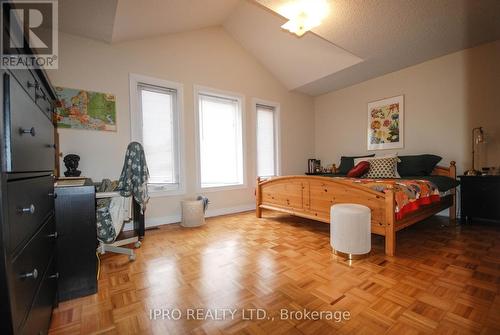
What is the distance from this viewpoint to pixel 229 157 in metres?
4.09

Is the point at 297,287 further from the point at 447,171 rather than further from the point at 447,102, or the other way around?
the point at 447,102

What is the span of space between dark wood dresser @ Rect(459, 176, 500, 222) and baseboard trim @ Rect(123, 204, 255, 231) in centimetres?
321

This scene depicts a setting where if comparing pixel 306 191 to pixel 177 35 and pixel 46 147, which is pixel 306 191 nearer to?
pixel 46 147

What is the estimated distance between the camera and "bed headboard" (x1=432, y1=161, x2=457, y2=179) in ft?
10.6

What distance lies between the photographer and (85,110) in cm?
271

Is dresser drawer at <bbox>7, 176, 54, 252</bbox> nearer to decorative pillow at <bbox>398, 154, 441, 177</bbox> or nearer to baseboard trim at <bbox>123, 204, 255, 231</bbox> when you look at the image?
baseboard trim at <bbox>123, 204, 255, 231</bbox>

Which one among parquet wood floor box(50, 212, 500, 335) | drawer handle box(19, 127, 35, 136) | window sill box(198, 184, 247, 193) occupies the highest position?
drawer handle box(19, 127, 35, 136)

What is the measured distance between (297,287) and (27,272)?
146 centimetres

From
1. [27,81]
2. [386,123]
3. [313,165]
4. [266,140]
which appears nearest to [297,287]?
[27,81]

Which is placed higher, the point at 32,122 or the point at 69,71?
the point at 69,71

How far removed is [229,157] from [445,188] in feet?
10.5

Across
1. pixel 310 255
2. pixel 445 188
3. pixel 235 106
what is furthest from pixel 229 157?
pixel 445 188

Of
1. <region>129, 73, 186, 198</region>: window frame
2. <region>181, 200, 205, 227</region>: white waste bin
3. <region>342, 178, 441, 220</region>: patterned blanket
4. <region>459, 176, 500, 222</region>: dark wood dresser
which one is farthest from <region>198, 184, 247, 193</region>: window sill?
<region>459, 176, 500, 222</region>: dark wood dresser

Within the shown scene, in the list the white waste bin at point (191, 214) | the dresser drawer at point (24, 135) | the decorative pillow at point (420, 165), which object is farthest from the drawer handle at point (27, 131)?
the decorative pillow at point (420, 165)
